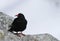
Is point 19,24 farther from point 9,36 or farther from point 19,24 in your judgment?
point 9,36

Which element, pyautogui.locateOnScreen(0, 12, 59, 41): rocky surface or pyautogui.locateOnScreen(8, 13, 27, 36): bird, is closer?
pyautogui.locateOnScreen(0, 12, 59, 41): rocky surface

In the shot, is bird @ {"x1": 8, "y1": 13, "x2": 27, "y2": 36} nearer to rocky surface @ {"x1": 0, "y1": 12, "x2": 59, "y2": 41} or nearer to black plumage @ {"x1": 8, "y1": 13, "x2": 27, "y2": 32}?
black plumage @ {"x1": 8, "y1": 13, "x2": 27, "y2": 32}

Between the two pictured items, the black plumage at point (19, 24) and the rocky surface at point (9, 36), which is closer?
the rocky surface at point (9, 36)

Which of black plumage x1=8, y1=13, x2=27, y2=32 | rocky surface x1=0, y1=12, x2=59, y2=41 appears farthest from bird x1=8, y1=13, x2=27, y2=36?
rocky surface x1=0, y1=12, x2=59, y2=41

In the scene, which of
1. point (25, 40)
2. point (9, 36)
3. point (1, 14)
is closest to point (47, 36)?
point (25, 40)

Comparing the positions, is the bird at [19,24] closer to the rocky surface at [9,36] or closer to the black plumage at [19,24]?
the black plumage at [19,24]

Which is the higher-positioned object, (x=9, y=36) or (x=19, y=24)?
(x=19, y=24)

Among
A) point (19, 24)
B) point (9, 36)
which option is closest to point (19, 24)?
point (19, 24)

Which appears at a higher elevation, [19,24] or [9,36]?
[19,24]

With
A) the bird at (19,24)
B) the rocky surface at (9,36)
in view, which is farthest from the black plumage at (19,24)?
the rocky surface at (9,36)

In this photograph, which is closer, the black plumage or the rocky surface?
the rocky surface

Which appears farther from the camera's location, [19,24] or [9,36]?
[19,24]

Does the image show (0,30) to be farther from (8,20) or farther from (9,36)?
(8,20)

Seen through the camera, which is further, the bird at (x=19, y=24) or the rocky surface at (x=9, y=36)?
the bird at (x=19, y=24)
